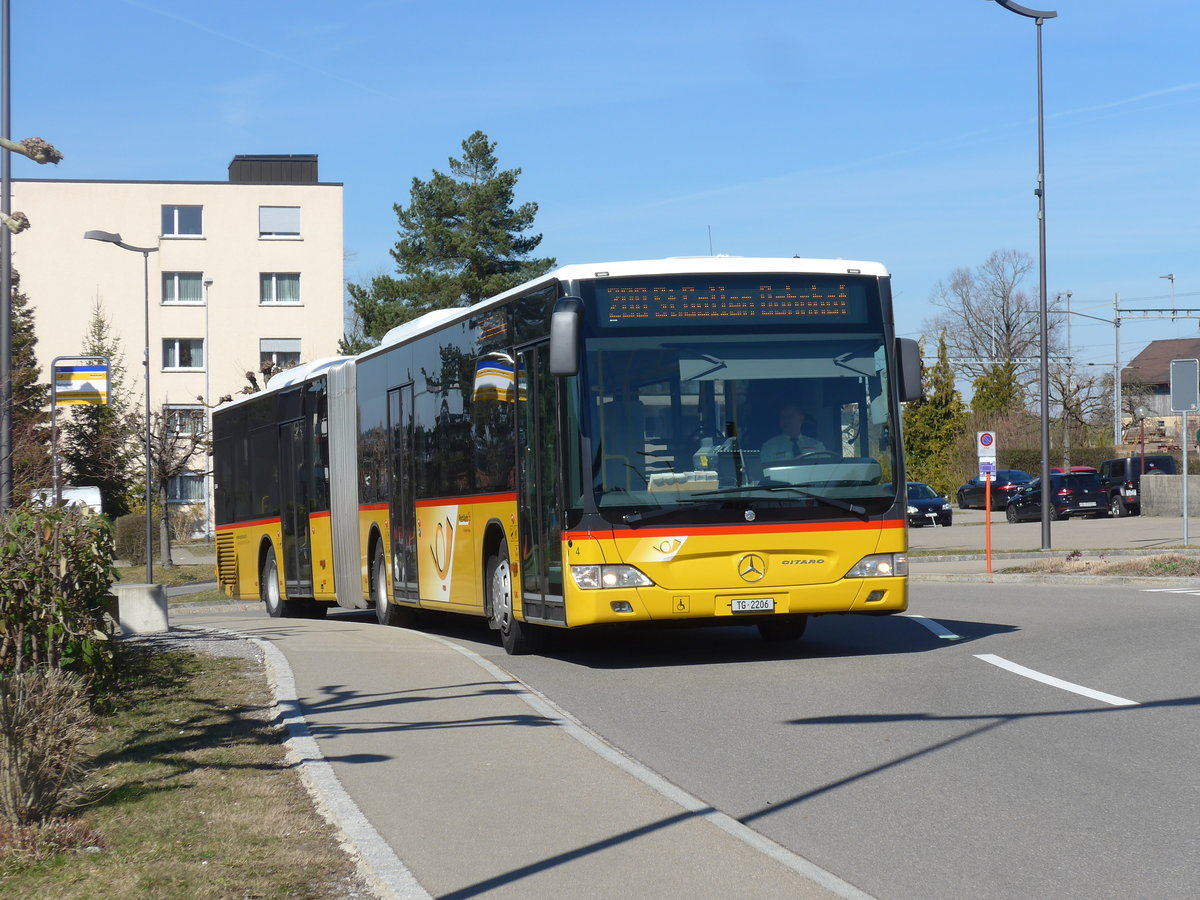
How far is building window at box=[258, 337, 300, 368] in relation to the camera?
66688 millimetres

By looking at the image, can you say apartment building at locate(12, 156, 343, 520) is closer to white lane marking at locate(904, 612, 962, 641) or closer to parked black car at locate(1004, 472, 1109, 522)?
parked black car at locate(1004, 472, 1109, 522)

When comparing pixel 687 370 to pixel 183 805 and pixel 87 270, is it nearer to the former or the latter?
pixel 183 805

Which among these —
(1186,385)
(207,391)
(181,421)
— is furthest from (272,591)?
(207,391)

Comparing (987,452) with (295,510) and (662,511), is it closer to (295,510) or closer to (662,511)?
(295,510)

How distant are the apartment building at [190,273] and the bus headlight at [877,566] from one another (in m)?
55.4

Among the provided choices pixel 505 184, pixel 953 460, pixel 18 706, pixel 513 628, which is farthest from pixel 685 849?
pixel 953 460

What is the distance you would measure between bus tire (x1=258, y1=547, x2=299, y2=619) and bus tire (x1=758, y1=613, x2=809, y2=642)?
1012 centimetres

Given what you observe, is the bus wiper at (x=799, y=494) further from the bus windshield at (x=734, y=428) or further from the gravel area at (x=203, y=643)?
the gravel area at (x=203, y=643)

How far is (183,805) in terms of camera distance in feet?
23.0

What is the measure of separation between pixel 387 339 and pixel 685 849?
12.7 m

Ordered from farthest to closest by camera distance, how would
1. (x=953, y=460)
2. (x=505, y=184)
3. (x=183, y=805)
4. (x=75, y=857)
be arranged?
(x=953, y=460), (x=505, y=184), (x=183, y=805), (x=75, y=857)

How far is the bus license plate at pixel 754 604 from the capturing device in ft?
40.7

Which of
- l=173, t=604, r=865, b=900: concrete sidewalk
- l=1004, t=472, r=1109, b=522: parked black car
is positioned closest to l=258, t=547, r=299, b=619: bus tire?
l=173, t=604, r=865, b=900: concrete sidewalk

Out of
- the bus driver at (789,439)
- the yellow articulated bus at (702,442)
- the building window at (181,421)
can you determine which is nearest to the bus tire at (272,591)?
the yellow articulated bus at (702,442)
